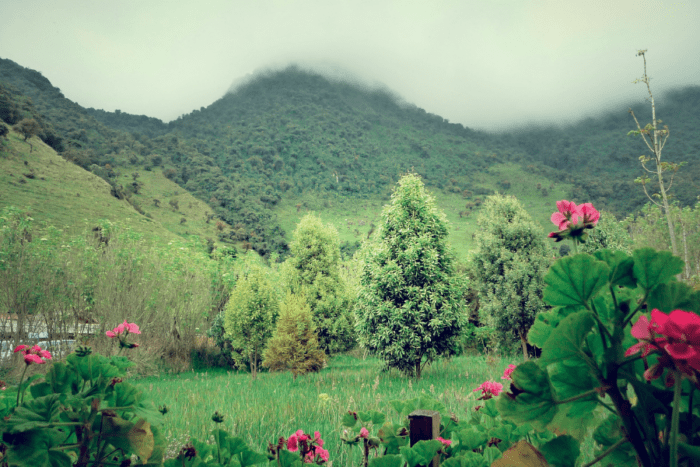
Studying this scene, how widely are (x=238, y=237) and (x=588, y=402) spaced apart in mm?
57697

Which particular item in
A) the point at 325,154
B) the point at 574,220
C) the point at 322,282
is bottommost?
the point at 322,282

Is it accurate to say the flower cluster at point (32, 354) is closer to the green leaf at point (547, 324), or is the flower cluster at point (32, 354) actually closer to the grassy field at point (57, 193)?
the green leaf at point (547, 324)

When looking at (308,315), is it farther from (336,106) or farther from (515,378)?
(336,106)

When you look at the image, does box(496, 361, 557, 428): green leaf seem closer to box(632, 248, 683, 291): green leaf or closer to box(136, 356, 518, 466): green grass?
box(632, 248, 683, 291): green leaf

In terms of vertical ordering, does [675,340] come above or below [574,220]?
below

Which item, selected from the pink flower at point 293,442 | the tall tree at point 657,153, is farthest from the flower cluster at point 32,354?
the tall tree at point 657,153

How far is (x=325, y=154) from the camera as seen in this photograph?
121m

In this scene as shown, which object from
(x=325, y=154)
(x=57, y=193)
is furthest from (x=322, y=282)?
(x=325, y=154)

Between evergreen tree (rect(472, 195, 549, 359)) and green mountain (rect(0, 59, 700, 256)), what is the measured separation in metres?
36.1

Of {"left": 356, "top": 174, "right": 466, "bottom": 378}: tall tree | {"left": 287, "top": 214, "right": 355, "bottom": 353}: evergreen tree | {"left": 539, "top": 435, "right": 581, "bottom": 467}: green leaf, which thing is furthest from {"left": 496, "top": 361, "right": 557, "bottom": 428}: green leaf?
{"left": 287, "top": 214, "right": 355, "bottom": 353}: evergreen tree

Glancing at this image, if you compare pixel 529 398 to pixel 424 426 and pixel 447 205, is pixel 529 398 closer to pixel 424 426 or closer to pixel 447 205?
pixel 424 426

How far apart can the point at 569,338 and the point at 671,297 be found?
10.3 inches

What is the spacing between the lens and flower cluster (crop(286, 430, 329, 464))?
1308 millimetres

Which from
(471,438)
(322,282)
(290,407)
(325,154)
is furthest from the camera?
(325,154)
